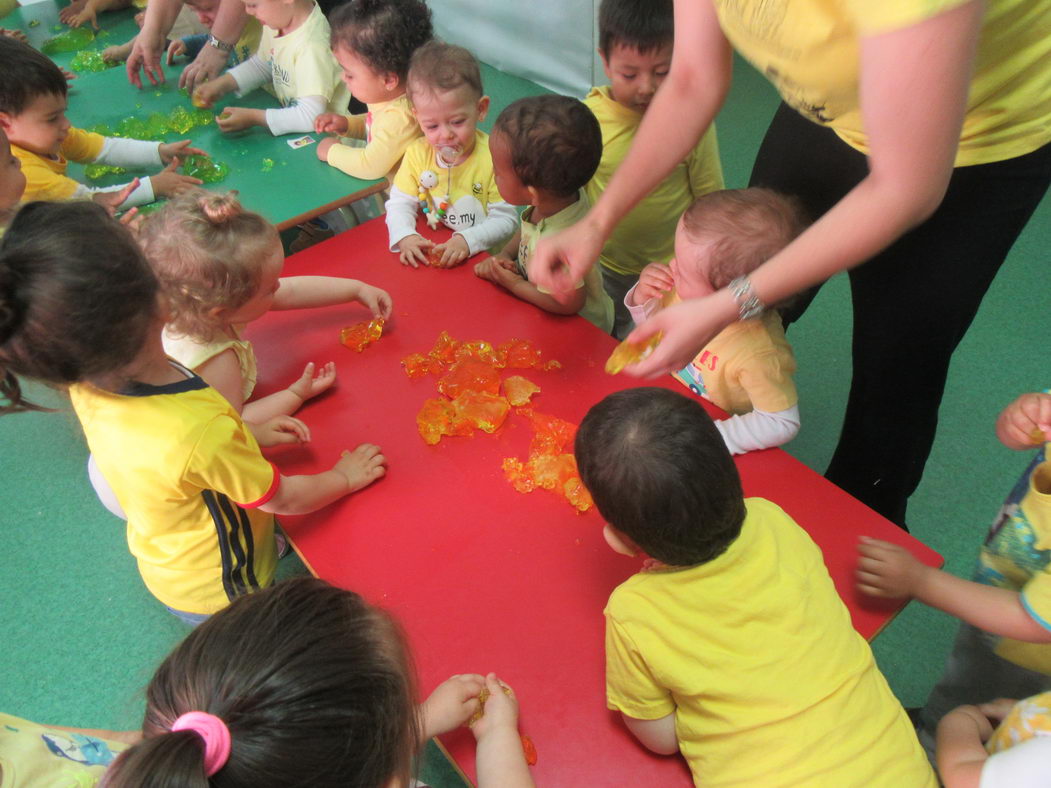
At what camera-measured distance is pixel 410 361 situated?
1554 millimetres

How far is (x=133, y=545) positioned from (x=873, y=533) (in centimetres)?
145

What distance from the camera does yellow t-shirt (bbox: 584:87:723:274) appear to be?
1941mm

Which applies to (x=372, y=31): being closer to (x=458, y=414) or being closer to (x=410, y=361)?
(x=410, y=361)

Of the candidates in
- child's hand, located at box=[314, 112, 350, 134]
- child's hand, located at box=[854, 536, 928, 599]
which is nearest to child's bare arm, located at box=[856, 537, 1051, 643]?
child's hand, located at box=[854, 536, 928, 599]

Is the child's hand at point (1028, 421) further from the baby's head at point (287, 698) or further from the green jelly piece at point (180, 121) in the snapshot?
the green jelly piece at point (180, 121)

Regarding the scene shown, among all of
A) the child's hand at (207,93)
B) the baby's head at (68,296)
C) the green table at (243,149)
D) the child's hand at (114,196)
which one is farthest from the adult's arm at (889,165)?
the child's hand at (207,93)

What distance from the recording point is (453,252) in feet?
6.04

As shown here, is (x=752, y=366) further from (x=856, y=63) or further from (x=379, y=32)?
(x=379, y=32)

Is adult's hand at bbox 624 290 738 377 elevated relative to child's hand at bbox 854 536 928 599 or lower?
elevated

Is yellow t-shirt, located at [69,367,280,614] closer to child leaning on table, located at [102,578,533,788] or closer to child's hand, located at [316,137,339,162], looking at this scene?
child leaning on table, located at [102,578,533,788]

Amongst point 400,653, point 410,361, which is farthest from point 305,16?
point 400,653

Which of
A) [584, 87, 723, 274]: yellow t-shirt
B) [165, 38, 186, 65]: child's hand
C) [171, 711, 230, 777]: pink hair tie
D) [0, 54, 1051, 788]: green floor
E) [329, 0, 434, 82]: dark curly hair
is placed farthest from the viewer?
[165, 38, 186, 65]: child's hand

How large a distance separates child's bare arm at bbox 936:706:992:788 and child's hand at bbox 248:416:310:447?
123cm

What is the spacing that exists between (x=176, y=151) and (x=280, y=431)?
1422 mm
